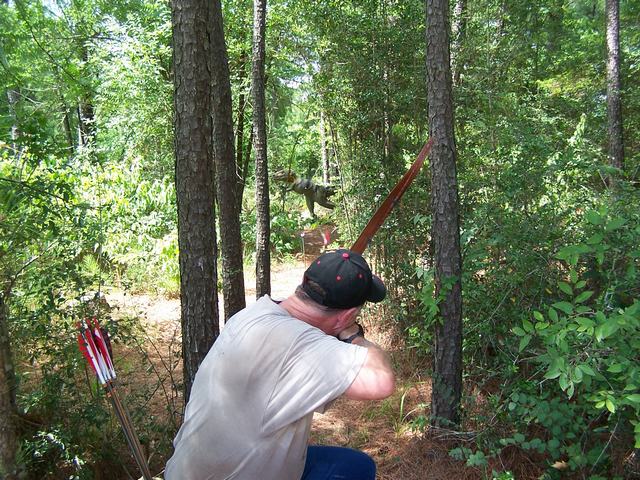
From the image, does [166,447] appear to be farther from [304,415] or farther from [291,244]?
[291,244]

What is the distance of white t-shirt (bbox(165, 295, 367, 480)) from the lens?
1627 mm

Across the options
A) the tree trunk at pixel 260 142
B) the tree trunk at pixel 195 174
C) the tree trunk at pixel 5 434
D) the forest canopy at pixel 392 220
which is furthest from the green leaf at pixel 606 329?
the tree trunk at pixel 260 142

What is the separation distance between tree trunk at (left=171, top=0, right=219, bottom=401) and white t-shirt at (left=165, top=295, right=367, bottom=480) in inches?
61.5

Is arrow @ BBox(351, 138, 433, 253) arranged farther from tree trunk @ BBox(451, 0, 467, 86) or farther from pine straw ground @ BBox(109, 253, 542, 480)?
tree trunk @ BBox(451, 0, 467, 86)

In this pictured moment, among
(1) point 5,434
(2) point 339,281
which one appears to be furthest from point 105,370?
(2) point 339,281

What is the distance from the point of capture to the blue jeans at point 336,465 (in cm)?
215

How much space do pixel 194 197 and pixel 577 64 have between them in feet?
42.6

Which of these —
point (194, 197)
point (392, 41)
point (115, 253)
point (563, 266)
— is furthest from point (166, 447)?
point (115, 253)

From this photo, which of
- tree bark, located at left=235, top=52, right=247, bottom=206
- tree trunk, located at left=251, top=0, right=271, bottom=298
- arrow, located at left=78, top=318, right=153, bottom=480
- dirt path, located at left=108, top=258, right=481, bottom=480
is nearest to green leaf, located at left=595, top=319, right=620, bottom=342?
dirt path, located at left=108, top=258, right=481, bottom=480

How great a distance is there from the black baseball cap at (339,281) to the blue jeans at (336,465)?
82cm

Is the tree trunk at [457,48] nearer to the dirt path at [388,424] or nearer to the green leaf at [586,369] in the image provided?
the dirt path at [388,424]

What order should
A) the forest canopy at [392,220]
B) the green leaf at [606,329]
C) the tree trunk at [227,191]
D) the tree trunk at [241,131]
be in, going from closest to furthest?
1. the green leaf at [606,329]
2. the forest canopy at [392,220]
3. the tree trunk at [227,191]
4. the tree trunk at [241,131]

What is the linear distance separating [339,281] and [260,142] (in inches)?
224

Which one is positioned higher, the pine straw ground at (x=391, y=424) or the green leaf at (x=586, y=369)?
the green leaf at (x=586, y=369)
